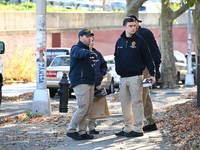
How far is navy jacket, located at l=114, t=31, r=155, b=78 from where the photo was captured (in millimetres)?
9422

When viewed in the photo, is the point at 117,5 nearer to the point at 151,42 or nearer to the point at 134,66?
the point at 151,42

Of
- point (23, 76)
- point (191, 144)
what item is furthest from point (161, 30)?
point (191, 144)

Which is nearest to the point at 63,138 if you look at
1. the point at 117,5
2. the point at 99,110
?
the point at 99,110

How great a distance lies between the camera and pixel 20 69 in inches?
1124

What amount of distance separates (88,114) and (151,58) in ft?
4.60

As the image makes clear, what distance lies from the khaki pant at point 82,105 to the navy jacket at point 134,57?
65cm

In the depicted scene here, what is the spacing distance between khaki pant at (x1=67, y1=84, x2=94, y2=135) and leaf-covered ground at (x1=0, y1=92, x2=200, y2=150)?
143 centimetres

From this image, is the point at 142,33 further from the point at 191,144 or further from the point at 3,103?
the point at 3,103

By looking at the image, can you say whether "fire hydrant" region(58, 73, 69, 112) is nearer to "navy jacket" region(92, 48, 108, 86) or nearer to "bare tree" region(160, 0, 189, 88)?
"navy jacket" region(92, 48, 108, 86)

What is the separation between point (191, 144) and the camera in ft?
27.8

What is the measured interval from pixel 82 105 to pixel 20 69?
19.6 metres

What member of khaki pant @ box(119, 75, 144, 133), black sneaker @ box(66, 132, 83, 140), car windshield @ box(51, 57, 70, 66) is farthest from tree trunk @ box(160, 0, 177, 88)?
black sneaker @ box(66, 132, 83, 140)

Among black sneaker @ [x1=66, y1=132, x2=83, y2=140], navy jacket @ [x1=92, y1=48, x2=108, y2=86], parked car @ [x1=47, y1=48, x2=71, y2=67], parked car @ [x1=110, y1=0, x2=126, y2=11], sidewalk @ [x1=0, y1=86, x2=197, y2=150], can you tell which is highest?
parked car @ [x1=110, y1=0, x2=126, y2=11]

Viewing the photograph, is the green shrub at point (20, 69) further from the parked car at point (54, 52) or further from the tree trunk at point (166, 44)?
the tree trunk at point (166, 44)
